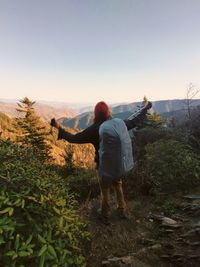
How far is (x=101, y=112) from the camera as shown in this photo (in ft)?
18.3

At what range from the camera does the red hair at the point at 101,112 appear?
5.57 metres

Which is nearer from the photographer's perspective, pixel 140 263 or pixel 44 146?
pixel 140 263

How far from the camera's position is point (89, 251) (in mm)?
4879

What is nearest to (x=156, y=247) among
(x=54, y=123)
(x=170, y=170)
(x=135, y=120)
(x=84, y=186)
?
(x=135, y=120)

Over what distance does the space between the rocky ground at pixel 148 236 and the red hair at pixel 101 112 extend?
2.18 metres

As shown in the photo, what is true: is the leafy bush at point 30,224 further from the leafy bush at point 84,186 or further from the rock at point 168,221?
the leafy bush at point 84,186

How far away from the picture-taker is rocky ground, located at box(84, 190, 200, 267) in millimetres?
4582

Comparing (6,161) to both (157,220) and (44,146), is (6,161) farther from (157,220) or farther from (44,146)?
(44,146)

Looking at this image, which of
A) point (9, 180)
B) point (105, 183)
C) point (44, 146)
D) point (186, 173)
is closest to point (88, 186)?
point (186, 173)

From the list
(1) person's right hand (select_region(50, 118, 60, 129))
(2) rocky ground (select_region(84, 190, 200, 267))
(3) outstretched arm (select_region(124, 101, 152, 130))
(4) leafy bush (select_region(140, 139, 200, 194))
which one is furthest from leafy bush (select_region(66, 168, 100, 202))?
(1) person's right hand (select_region(50, 118, 60, 129))

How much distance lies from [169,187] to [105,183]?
2860 mm

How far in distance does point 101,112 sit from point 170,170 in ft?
11.6

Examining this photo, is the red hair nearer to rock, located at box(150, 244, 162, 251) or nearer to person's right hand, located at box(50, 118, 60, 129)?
person's right hand, located at box(50, 118, 60, 129)

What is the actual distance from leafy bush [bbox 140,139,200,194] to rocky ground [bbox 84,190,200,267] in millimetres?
794
